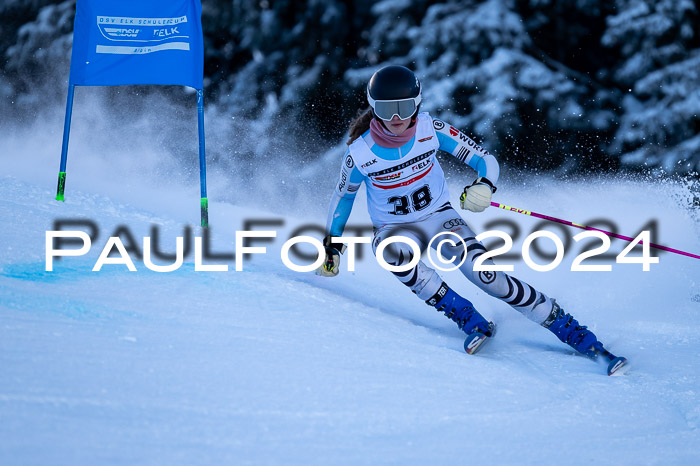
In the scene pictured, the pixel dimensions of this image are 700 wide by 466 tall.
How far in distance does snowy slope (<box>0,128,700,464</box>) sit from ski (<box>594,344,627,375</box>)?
5 cm

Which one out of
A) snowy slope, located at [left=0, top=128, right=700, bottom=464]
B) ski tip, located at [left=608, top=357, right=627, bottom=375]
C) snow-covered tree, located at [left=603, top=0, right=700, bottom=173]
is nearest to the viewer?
snowy slope, located at [left=0, top=128, right=700, bottom=464]

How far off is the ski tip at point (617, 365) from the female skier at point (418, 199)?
0.17 m

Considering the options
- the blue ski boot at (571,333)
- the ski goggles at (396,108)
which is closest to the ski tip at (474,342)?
the blue ski boot at (571,333)

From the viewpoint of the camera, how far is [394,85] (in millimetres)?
3414

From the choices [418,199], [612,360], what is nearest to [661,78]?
[418,199]

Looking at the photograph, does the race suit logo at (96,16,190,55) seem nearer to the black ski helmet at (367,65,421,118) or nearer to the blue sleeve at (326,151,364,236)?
the blue sleeve at (326,151,364,236)

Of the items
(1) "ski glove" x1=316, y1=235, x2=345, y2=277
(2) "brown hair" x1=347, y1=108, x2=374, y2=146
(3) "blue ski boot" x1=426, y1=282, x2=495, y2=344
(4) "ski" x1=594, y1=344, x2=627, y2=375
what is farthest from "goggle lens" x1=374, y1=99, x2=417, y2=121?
(4) "ski" x1=594, y1=344, x2=627, y2=375

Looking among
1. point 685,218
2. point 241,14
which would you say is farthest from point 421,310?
point 241,14

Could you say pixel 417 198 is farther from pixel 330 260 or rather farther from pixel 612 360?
pixel 612 360

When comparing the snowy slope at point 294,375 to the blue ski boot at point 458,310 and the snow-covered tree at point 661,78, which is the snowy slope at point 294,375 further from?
the snow-covered tree at point 661,78

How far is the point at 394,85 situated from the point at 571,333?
1.39 m

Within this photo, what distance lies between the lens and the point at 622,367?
126 inches

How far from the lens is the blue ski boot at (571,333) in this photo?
11.1 feet

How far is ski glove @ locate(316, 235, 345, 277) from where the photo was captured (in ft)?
12.3
